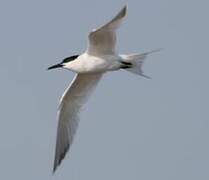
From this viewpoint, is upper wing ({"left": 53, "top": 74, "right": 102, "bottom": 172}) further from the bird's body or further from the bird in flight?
the bird's body

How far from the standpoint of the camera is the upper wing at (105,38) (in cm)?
1264

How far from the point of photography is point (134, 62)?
14047 millimetres

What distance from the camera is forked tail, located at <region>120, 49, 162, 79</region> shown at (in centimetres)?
1388

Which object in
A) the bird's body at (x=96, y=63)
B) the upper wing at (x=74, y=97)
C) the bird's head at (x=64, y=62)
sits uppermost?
the bird's body at (x=96, y=63)

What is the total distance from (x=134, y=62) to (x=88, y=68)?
71cm

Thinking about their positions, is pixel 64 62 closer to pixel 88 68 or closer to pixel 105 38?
pixel 88 68

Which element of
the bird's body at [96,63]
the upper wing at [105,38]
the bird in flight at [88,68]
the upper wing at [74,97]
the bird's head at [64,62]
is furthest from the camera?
the upper wing at [74,97]

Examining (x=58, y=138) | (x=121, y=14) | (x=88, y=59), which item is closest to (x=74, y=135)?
(x=58, y=138)

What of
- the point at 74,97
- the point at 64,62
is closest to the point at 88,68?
the point at 64,62

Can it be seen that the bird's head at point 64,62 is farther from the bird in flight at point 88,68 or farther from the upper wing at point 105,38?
the upper wing at point 105,38

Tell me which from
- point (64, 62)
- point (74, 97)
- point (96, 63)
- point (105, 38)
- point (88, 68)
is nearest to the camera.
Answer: point (105, 38)

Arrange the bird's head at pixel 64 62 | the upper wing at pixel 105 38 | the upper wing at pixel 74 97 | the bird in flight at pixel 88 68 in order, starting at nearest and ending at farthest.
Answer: the upper wing at pixel 105 38 → the bird in flight at pixel 88 68 → the bird's head at pixel 64 62 → the upper wing at pixel 74 97

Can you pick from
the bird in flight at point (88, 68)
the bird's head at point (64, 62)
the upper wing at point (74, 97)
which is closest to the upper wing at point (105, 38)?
the bird in flight at point (88, 68)

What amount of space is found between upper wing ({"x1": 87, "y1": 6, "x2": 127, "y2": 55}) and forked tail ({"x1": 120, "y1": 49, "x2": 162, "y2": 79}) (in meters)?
0.27
